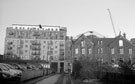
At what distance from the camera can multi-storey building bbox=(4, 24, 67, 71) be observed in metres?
82.2

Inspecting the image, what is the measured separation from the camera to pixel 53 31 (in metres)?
87.2

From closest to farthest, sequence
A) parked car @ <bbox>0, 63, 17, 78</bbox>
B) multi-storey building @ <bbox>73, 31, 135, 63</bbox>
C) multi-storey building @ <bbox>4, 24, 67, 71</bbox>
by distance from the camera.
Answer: parked car @ <bbox>0, 63, 17, 78</bbox> → multi-storey building @ <bbox>73, 31, 135, 63</bbox> → multi-storey building @ <bbox>4, 24, 67, 71</bbox>

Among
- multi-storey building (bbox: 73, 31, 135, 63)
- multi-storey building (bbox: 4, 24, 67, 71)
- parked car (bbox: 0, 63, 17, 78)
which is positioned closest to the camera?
parked car (bbox: 0, 63, 17, 78)

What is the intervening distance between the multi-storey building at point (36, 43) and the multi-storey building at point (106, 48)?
987 inches

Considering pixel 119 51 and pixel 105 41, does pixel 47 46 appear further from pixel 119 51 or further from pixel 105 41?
pixel 119 51

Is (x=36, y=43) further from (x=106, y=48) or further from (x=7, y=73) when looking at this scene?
(x=7, y=73)

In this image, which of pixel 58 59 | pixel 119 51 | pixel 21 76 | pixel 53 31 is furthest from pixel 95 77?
pixel 53 31

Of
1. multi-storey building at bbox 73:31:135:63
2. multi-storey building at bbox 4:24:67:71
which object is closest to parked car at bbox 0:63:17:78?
multi-storey building at bbox 73:31:135:63

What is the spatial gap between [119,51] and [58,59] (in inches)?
1396

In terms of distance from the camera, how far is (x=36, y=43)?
8425 cm

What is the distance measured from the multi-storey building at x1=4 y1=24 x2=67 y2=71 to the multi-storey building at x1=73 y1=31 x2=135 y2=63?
987 inches

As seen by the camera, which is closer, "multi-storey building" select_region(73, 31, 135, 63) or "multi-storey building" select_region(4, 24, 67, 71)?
"multi-storey building" select_region(73, 31, 135, 63)

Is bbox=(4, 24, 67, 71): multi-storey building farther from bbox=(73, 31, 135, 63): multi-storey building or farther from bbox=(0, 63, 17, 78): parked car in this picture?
bbox=(0, 63, 17, 78): parked car

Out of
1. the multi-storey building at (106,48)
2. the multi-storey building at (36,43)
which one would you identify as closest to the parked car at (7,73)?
the multi-storey building at (106,48)
